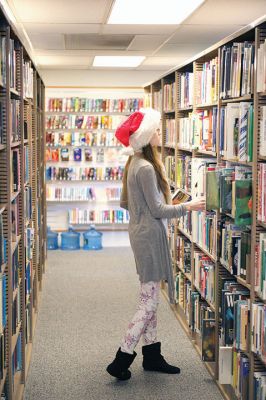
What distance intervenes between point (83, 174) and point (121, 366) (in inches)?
222

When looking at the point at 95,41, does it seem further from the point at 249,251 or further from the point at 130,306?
the point at 249,251

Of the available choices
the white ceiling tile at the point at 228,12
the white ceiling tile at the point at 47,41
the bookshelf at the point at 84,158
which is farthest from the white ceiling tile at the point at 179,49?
the bookshelf at the point at 84,158

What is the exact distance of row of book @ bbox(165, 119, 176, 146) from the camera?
19.8ft

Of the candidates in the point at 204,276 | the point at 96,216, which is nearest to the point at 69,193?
the point at 96,216

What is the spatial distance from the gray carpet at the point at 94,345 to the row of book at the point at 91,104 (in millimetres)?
2682

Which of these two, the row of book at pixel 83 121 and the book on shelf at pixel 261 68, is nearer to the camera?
the book on shelf at pixel 261 68

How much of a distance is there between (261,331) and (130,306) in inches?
125

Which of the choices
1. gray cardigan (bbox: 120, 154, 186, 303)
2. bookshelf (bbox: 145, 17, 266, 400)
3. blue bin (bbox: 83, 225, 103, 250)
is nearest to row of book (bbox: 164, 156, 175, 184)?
bookshelf (bbox: 145, 17, 266, 400)

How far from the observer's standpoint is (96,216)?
9680 millimetres

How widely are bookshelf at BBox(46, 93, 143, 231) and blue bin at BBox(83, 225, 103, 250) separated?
318mm

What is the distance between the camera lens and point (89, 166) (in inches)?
385

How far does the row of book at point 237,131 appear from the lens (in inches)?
127

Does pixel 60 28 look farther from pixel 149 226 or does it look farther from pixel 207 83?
pixel 149 226

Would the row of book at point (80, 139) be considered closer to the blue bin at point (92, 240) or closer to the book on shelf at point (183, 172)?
the blue bin at point (92, 240)
